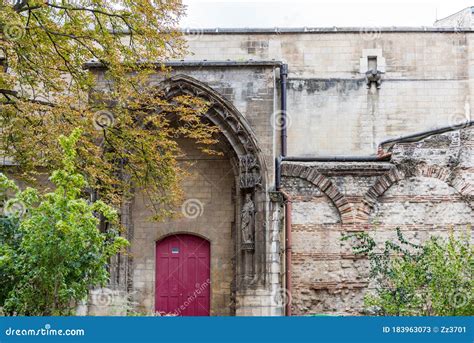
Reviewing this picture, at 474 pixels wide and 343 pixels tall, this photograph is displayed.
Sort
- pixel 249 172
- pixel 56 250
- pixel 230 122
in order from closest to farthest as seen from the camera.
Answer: pixel 56 250, pixel 249 172, pixel 230 122

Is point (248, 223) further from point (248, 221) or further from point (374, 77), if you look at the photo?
point (374, 77)

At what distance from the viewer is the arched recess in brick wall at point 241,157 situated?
17969mm

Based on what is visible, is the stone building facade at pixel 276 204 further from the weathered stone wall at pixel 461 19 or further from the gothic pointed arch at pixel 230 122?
the weathered stone wall at pixel 461 19

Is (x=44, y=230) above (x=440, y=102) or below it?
below

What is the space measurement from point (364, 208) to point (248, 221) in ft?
8.11

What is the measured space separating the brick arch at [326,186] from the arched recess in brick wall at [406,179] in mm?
264

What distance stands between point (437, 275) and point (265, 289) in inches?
219

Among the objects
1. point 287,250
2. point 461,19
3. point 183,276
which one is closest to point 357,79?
point 287,250

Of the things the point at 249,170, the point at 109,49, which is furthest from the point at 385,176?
the point at 109,49

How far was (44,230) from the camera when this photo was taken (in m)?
11.2

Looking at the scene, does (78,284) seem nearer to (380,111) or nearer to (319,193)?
(319,193)

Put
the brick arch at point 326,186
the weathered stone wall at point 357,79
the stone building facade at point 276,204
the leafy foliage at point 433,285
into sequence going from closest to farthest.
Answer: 1. the leafy foliage at point 433,285
2. the stone building facade at point 276,204
3. the brick arch at point 326,186
4. the weathered stone wall at point 357,79

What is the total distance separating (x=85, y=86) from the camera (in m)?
15.9

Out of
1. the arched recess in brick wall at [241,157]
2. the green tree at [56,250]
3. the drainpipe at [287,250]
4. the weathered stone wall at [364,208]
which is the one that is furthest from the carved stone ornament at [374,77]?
the green tree at [56,250]
